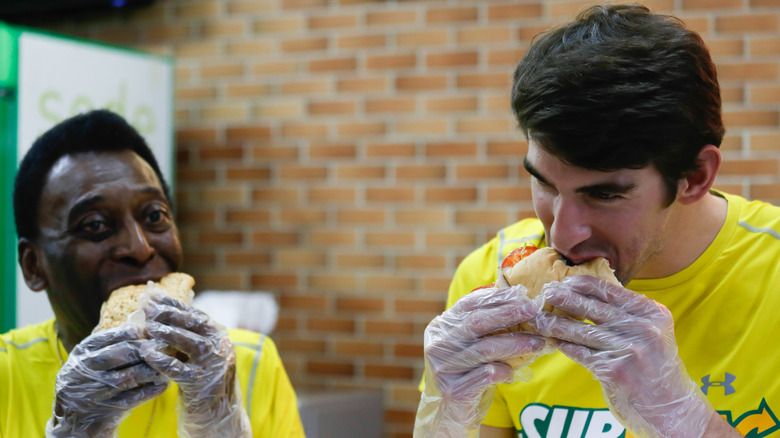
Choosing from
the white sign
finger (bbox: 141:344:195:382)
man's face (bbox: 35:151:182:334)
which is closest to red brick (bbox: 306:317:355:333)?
the white sign

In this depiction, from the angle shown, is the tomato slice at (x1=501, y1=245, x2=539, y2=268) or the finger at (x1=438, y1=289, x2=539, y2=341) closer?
the finger at (x1=438, y1=289, x2=539, y2=341)

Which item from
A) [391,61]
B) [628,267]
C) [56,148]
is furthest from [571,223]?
[391,61]

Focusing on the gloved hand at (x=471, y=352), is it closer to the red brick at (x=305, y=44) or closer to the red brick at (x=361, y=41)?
the red brick at (x=361, y=41)

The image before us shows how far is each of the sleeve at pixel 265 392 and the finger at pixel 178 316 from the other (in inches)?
10.7

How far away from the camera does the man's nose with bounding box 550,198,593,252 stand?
1.35 metres

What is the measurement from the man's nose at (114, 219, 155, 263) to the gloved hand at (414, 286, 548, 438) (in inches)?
26.3

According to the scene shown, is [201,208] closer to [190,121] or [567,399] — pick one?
[190,121]

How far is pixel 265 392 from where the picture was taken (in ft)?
5.74

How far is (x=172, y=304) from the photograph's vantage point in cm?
150

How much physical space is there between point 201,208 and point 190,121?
0.42 meters

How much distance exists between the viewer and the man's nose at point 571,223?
135 centimetres

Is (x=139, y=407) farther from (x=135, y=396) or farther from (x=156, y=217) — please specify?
(x=156, y=217)

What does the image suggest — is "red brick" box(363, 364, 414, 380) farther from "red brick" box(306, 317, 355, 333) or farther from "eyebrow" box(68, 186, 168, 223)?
"eyebrow" box(68, 186, 168, 223)

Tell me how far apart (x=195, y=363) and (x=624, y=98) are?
946 mm
